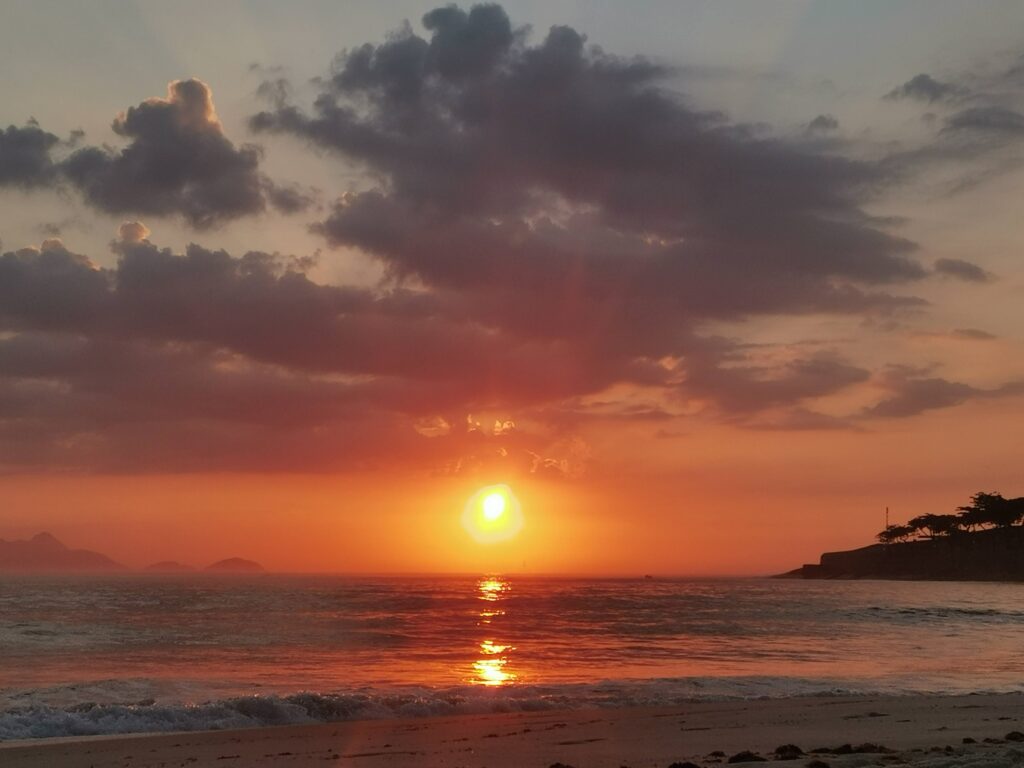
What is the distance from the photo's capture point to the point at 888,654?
1453 inches

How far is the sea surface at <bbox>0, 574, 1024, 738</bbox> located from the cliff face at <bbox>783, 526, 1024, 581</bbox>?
105802mm

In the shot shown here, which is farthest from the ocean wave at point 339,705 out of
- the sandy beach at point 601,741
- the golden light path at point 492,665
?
the golden light path at point 492,665

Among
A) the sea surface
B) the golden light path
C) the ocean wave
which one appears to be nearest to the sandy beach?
the ocean wave

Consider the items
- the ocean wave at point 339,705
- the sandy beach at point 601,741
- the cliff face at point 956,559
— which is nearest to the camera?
the sandy beach at point 601,741

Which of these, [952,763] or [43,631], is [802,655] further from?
[43,631]

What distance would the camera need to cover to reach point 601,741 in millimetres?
16969

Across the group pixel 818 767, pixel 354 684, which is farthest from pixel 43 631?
pixel 818 767

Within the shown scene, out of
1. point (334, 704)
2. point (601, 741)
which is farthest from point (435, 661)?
point (601, 741)

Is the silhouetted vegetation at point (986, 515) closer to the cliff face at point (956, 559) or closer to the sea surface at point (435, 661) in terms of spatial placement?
the cliff face at point (956, 559)

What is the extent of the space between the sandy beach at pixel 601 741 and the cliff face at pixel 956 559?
157 metres

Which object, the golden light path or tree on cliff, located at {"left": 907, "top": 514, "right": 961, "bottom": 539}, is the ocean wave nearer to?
the golden light path

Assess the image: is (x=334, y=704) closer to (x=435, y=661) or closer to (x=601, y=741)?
(x=601, y=741)

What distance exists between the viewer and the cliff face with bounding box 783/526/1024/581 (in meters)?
158

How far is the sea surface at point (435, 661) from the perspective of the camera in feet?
72.1
